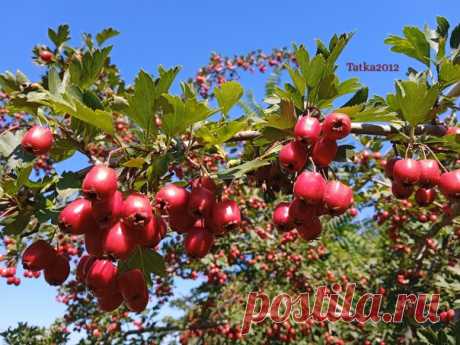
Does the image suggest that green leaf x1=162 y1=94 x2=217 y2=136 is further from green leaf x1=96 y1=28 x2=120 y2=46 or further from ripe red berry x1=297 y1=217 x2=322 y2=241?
green leaf x1=96 y1=28 x2=120 y2=46

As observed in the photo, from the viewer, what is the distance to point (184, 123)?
1593mm

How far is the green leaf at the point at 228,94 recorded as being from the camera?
5.60ft

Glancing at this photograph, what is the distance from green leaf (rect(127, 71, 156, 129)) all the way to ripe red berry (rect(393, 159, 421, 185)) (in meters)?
0.97

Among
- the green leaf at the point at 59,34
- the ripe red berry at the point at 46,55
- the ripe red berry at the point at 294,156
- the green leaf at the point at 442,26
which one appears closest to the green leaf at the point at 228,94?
the ripe red berry at the point at 294,156

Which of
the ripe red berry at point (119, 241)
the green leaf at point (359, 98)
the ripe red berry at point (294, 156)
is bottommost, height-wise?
the ripe red berry at point (119, 241)

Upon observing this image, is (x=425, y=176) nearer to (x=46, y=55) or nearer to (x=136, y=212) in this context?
(x=136, y=212)

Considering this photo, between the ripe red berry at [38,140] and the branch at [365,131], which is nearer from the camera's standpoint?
the ripe red berry at [38,140]

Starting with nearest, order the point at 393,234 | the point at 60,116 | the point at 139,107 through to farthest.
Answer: the point at 139,107 < the point at 60,116 < the point at 393,234

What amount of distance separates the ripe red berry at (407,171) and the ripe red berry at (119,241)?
104 centimetres

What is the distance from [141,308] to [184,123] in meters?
0.71

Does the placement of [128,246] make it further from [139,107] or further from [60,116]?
[60,116]

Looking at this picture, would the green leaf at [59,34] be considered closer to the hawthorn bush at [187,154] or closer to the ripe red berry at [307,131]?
the hawthorn bush at [187,154]

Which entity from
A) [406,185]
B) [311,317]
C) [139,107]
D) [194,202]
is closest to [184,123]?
[139,107]

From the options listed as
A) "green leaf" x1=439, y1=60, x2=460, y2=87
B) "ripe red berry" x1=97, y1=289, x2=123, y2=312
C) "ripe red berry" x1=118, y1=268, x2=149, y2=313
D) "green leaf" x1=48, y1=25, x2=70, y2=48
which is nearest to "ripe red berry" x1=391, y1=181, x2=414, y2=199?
"green leaf" x1=439, y1=60, x2=460, y2=87
